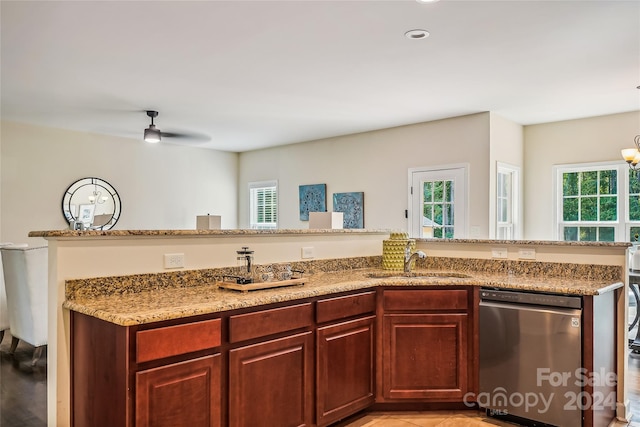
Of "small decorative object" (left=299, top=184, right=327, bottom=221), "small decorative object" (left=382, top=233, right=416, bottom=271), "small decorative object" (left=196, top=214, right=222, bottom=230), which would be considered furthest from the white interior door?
"small decorative object" (left=196, top=214, right=222, bottom=230)

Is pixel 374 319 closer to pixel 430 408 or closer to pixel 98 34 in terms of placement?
pixel 430 408

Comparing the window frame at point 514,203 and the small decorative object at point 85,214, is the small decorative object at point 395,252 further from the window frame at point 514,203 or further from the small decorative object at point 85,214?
the small decorative object at point 85,214

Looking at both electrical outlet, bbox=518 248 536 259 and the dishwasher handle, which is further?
electrical outlet, bbox=518 248 536 259

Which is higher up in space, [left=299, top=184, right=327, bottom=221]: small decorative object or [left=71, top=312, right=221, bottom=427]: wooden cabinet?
[left=299, top=184, right=327, bottom=221]: small decorative object

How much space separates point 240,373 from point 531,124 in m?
5.38

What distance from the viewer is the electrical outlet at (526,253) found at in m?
3.33

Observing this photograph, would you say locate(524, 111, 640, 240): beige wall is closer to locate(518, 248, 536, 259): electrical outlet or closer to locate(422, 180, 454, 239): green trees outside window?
locate(422, 180, 454, 239): green trees outside window

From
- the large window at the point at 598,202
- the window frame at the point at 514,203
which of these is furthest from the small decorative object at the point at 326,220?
the large window at the point at 598,202

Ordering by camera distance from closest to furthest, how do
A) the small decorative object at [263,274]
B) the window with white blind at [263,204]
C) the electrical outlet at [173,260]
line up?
the electrical outlet at [173,260], the small decorative object at [263,274], the window with white blind at [263,204]

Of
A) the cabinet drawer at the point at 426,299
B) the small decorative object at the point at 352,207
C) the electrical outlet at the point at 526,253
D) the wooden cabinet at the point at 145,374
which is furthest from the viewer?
the small decorative object at the point at 352,207

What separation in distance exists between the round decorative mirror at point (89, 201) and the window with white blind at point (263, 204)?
2306mm

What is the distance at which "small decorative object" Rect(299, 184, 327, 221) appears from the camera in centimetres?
711

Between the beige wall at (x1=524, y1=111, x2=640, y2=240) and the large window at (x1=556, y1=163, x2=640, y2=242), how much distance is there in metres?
0.12

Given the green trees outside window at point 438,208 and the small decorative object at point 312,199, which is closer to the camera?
the green trees outside window at point 438,208
